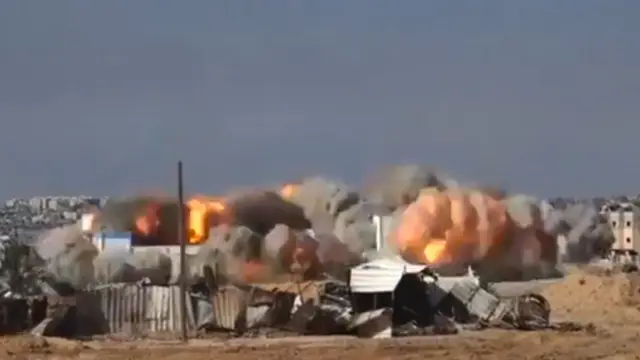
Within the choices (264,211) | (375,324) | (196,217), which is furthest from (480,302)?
(264,211)

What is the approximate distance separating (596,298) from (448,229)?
48.3ft

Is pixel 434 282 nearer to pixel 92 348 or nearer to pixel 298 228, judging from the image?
pixel 92 348

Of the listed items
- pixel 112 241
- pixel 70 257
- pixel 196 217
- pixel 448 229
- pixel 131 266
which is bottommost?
pixel 131 266

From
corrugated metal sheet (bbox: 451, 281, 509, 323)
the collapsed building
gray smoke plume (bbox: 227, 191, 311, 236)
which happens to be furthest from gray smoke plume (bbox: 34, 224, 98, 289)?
corrugated metal sheet (bbox: 451, 281, 509, 323)

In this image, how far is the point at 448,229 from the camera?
198 ft

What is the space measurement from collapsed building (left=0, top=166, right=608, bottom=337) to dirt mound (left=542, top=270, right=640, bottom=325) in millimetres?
2064

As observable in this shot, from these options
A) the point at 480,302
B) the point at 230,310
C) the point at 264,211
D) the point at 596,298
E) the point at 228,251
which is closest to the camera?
the point at 230,310

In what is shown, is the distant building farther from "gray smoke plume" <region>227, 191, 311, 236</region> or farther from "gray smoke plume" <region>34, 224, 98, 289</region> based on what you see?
"gray smoke plume" <region>34, 224, 98, 289</region>

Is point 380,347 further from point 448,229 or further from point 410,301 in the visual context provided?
point 448,229

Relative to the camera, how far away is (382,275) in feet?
119

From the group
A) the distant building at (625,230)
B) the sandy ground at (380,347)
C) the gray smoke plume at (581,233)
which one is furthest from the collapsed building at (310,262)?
the distant building at (625,230)

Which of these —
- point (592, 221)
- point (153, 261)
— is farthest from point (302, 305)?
point (592, 221)

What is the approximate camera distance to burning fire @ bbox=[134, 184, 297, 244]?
63.1m

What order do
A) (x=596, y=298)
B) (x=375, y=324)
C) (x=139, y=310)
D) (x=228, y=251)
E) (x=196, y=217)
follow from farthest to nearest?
(x=196, y=217)
(x=228, y=251)
(x=596, y=298)
(x=139, y=310)
(x=375, y=324)
